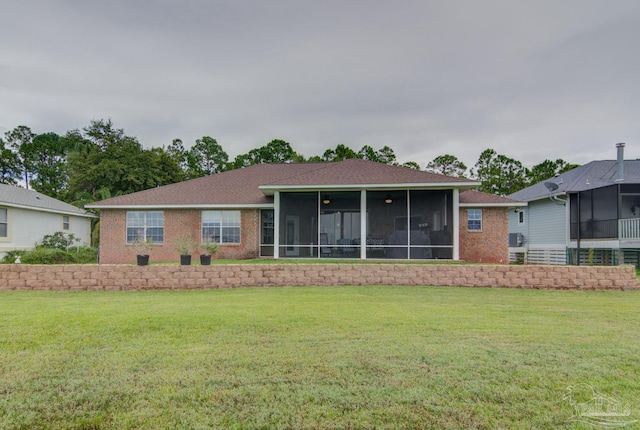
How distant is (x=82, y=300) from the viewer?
23.9 feet

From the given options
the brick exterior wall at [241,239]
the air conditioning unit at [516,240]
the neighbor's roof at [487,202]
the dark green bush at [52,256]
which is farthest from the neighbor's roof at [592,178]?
the dark green bush at [52,256]

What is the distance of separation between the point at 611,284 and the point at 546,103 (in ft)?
35.7

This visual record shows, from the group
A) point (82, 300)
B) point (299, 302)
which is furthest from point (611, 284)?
point (82, 300)

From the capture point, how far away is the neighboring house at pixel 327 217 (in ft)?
44.5

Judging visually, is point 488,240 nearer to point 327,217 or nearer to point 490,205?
point 490,205

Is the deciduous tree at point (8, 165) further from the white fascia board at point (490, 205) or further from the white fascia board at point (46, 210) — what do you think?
the white fascia board at point (490, 205)

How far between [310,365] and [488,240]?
1369 centimetres

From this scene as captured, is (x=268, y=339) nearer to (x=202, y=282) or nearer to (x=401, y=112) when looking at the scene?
(x=202, y=282)

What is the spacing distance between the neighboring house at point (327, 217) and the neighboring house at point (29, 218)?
6.03 metres

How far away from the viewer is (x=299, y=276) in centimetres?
909

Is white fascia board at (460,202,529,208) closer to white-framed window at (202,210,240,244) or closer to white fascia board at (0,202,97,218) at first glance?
white-framed window at (202,210,240,244)

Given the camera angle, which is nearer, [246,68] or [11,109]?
[246,68]

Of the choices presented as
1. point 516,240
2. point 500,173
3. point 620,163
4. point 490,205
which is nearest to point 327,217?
point 490,205

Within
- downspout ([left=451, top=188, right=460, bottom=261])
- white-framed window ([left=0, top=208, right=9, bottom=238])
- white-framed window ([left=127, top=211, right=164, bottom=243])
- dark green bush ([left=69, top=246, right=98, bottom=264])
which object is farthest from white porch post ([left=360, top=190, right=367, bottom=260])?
white-framed window ([left=0, top=208, right=9, bottom=238])
